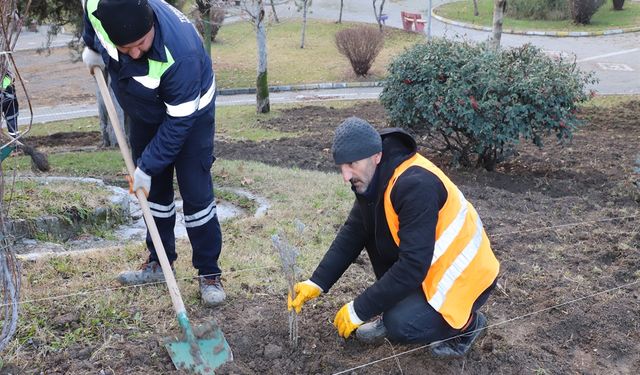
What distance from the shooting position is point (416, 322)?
3.24 m

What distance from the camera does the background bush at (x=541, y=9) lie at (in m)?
24.6

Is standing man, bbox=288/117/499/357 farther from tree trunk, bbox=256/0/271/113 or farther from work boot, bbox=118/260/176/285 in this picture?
tree trunk, bbox=256/0/271/113

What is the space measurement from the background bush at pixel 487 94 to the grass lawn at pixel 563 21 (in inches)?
663

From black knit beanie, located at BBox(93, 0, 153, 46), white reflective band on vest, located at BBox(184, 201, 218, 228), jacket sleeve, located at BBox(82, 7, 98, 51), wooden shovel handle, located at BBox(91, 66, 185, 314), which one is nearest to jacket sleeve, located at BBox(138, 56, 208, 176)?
wooden shovel handle, located at BBox(91, 66, 185, 314)

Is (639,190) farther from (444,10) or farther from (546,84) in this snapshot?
(444,10)

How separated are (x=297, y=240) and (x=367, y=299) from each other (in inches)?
80.2

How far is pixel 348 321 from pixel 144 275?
1485 millimetres

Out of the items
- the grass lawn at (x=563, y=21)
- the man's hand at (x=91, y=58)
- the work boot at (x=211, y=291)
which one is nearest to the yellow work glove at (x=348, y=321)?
the work boot at (x=211, y=291)

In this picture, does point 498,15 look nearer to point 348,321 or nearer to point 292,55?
point 348,321

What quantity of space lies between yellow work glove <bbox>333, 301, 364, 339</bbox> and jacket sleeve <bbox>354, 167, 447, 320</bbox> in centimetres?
25

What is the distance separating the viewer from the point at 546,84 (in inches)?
281

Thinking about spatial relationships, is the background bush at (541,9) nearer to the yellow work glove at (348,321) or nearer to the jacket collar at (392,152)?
the jacket collar at (392,152)

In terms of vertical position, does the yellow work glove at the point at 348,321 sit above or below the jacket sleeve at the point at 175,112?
below

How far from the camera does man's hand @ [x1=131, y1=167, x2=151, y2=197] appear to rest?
3.58 meters
